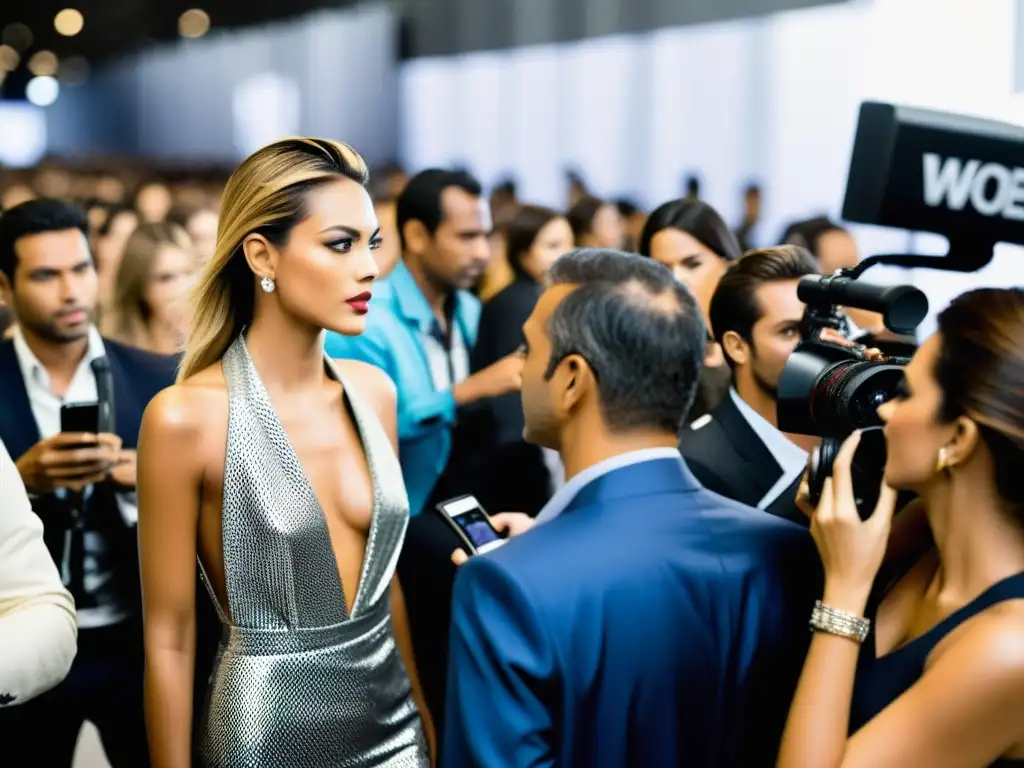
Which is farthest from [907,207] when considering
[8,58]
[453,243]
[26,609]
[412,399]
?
[8,58]

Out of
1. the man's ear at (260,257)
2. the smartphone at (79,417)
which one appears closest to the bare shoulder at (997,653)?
the man's ear at (260,257)

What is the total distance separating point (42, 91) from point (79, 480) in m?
42.7

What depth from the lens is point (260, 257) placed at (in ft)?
6.44

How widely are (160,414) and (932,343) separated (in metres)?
1.08

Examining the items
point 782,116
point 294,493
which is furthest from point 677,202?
point 782,116

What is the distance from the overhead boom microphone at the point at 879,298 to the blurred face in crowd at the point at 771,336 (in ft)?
2.87

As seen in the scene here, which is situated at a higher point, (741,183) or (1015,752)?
(1015,752)

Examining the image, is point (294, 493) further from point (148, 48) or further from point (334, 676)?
point (148, 48)

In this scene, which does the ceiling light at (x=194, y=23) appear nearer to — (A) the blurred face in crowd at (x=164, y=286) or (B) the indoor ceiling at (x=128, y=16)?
(B) the indoor ceiling at (x=128, y=16)

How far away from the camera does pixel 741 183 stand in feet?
31.6

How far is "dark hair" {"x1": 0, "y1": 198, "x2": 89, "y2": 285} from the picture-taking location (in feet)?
9.60

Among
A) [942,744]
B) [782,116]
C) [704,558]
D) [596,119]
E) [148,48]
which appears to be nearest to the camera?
[942,744]

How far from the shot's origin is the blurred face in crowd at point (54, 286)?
2.75 meters

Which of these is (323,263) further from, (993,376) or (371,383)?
(993,376)
